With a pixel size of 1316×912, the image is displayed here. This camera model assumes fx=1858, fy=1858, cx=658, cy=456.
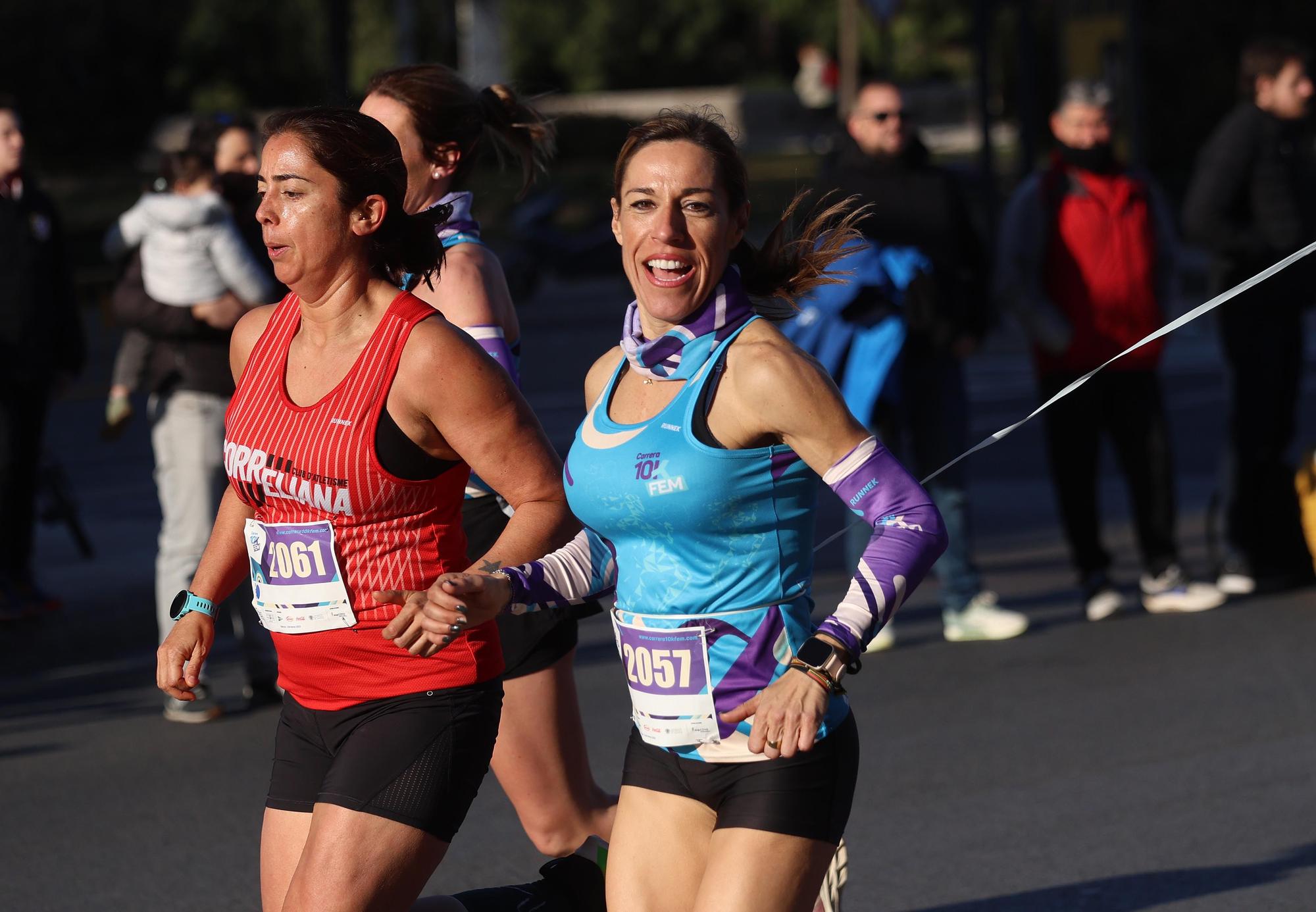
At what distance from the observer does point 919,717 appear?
6.75m

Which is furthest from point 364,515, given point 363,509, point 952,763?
point 952,763

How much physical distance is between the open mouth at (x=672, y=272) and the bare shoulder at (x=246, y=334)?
2.73 feet

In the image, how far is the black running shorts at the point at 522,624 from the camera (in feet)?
13.5

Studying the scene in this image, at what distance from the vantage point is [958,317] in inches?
303

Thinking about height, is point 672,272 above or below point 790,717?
above

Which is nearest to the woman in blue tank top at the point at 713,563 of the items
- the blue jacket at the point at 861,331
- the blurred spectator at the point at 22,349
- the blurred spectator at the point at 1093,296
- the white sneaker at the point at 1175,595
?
the blue jacket at the point at 861,331

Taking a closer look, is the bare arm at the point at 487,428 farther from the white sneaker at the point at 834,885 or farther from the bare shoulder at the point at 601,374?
the white sneaker at the point at 834,885

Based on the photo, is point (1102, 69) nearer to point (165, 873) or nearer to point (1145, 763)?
point (1145, 763)

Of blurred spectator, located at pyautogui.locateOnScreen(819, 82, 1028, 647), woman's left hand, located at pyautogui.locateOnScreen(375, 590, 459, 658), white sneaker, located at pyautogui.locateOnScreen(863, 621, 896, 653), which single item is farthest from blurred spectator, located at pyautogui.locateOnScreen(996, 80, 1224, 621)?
woman's left hand, located at pyautogui.locateOnScreen(375, 590, 459, 658)

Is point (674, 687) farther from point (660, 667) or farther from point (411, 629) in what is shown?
point (411, 629)

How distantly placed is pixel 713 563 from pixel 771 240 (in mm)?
676

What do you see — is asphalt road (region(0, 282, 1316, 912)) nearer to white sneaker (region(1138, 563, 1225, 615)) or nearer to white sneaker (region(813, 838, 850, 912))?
white sneaker (region(1138, 563, 1225, 615))

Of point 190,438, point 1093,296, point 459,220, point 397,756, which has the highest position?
point 459,220

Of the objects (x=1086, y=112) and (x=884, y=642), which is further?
(x=1086, y=112)
